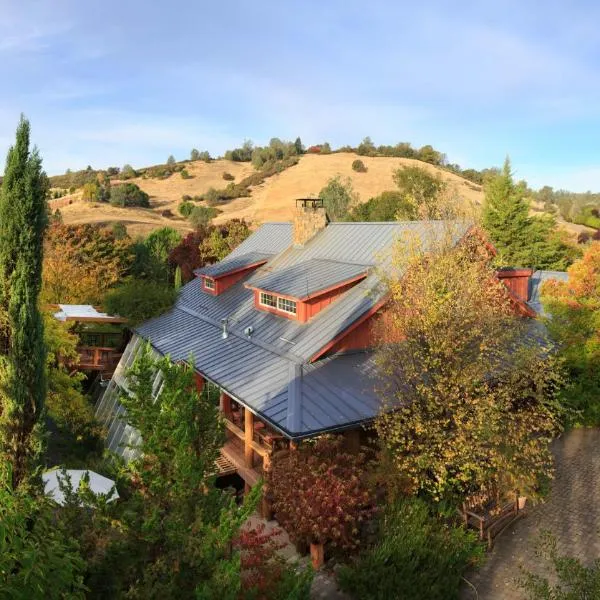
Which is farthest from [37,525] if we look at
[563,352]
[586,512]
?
[563,352]

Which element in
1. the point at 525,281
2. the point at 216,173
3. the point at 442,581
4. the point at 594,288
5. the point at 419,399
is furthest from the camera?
the point at 216,173

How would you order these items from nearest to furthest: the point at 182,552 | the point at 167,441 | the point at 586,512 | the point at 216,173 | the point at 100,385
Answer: the point at 182,552, the point at 167,441, the point at 586,512, the point at 100,385, the point at 216,173

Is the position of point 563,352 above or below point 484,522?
above

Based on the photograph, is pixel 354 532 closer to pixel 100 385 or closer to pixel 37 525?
pixel 37 525

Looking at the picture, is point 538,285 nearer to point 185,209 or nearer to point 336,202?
point 336,202

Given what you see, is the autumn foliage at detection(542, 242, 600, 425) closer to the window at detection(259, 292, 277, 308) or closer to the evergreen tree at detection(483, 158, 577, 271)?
the window at detection(259, 292, 277, 308)

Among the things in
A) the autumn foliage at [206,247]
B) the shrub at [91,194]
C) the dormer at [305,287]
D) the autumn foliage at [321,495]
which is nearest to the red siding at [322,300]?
the dormer at [305,287]

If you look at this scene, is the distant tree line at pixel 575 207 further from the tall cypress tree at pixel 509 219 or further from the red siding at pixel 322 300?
the red siding at pixel 322 300
